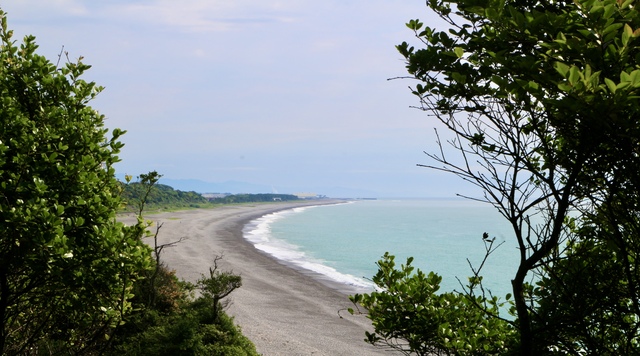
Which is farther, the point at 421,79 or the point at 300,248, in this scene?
the point at 300,248

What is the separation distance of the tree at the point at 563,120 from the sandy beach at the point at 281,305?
58.3 feet

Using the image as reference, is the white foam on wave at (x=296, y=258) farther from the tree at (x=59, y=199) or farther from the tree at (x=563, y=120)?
the tree at (x=563, y=120)

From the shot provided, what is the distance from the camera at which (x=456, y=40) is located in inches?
182

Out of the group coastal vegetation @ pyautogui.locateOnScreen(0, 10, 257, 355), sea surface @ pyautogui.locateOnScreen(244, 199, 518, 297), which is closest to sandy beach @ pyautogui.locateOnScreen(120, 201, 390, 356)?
sea surface @ pyautogui.locateOnScreen(244, 199, 518, 297)

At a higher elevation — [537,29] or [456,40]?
[456,40]

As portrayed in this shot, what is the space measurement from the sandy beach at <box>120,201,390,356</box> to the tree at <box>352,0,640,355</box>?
17.8 meters

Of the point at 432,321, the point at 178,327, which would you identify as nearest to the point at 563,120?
the point at 432,321

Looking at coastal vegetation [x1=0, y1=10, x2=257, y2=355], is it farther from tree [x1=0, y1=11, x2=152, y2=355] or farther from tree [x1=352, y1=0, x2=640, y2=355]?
tree [x1=352, y1=0, x2=640, y2=355]

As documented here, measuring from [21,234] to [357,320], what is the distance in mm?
25538

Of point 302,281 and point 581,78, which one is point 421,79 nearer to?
point 581,78

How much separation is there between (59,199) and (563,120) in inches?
236

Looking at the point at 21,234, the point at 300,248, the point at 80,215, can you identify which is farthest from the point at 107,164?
the point at 300,248

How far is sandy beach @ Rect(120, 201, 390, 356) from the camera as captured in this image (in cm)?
2323

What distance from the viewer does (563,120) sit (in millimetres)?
3559
